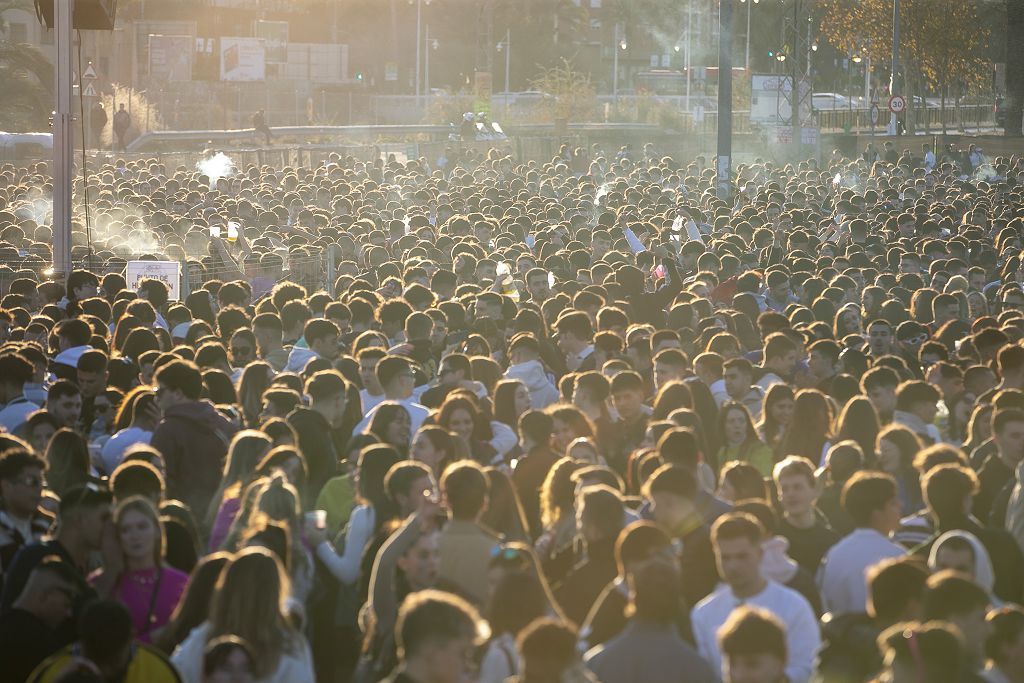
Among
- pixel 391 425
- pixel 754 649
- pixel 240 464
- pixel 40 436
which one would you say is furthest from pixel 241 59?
pixel 754 649

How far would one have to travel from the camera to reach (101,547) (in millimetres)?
7230

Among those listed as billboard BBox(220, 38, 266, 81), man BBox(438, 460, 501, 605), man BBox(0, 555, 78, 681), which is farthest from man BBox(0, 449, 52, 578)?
billboard BBox(220, 38, 266, 81)

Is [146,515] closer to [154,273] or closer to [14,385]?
[14,385]

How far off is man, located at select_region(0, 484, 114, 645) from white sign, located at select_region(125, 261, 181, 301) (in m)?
9.99

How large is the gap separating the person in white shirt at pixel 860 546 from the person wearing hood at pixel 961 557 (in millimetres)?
325

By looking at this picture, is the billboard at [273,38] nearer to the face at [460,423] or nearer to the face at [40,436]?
the face at [40,436]

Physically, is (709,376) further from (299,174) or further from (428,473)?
(299,174)

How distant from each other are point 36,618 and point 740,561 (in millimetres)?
2672

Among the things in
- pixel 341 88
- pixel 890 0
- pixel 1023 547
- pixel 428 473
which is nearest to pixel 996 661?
pixel 1023 547

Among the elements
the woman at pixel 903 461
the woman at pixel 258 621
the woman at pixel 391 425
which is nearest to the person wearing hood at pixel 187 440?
the woman at pixel 391 425

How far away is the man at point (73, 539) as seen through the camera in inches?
274

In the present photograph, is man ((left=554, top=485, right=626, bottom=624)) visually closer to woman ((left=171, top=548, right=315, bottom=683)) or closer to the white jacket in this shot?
woman ((left=171, top=548, right=315, bottom=683))

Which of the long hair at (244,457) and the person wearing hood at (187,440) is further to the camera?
the person wearing hood at (187,440)

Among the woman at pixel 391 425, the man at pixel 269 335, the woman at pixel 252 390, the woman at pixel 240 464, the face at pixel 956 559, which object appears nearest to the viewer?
the face at pixel 956 559
